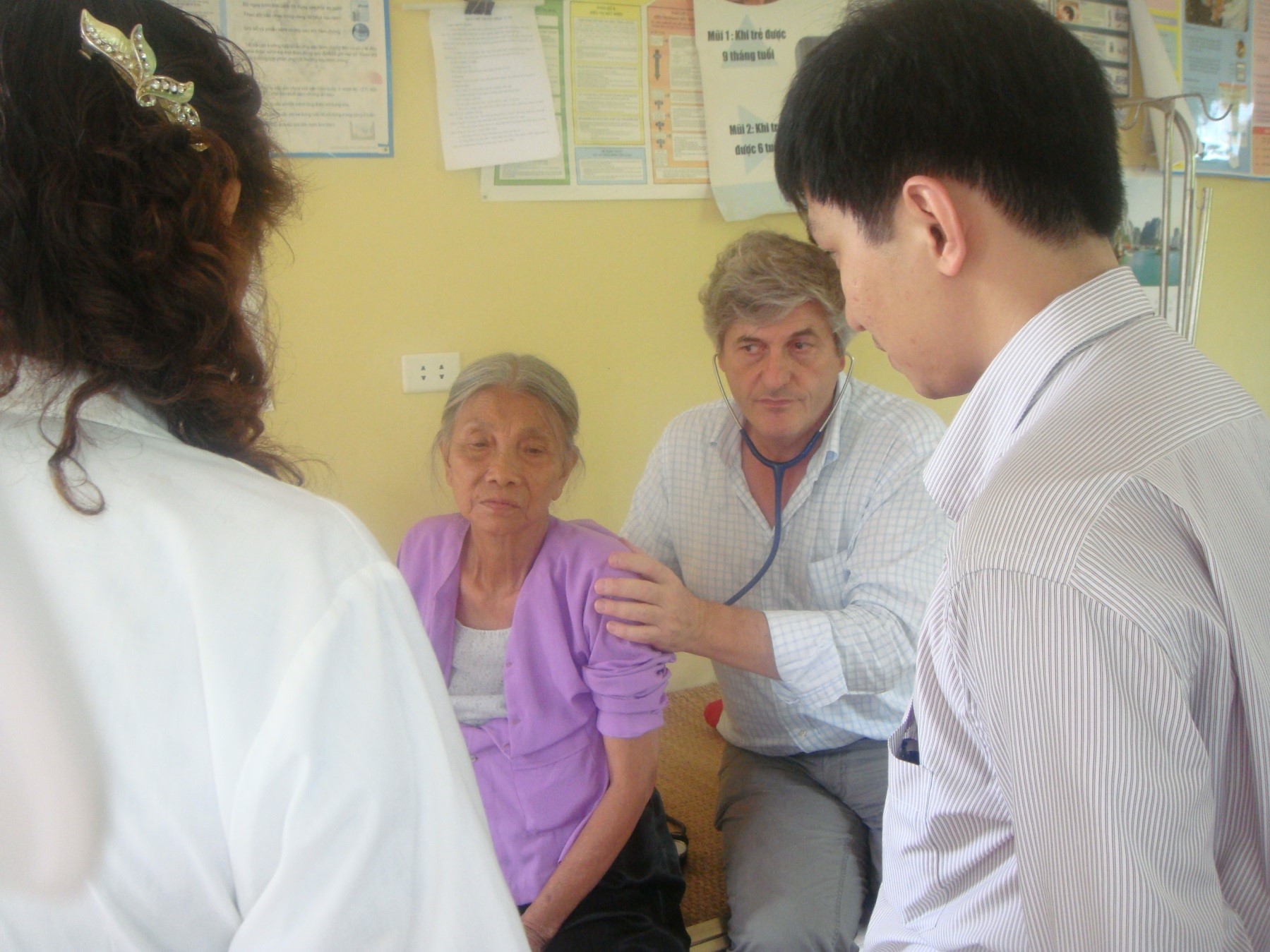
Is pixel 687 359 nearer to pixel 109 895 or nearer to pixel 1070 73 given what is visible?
pixel 1070 73

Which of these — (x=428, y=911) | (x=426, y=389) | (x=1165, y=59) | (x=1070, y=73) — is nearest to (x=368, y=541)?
(x=428, y=911)

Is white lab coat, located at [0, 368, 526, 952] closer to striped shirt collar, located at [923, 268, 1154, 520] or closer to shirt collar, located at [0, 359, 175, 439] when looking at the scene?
shirt collar, located at [0, 359, 175, 439]

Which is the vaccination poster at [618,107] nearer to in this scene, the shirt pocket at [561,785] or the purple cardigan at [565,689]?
the purple cardigan at [565,689]

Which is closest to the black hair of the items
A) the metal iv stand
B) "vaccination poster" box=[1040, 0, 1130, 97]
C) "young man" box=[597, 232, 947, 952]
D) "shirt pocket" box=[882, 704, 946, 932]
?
"shirt pocket" box=[882, 704, 946, 932]

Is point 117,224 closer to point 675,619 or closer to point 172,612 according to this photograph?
point 172,612

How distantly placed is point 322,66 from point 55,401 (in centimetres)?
144

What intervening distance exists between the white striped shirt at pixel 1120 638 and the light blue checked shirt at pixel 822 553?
72 cm

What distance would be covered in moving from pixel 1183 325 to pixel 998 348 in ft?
7.06

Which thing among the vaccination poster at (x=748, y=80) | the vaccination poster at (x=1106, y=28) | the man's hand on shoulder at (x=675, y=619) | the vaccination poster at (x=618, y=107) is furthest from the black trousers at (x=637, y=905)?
the vaccination poster at (x=1106, y=28)

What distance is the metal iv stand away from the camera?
239 cm

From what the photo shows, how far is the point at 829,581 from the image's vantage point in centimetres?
162

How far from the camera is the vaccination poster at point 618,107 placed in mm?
1970

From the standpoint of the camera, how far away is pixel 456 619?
1.51 m

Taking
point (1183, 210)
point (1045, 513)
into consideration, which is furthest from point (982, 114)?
point (1183, 210)
